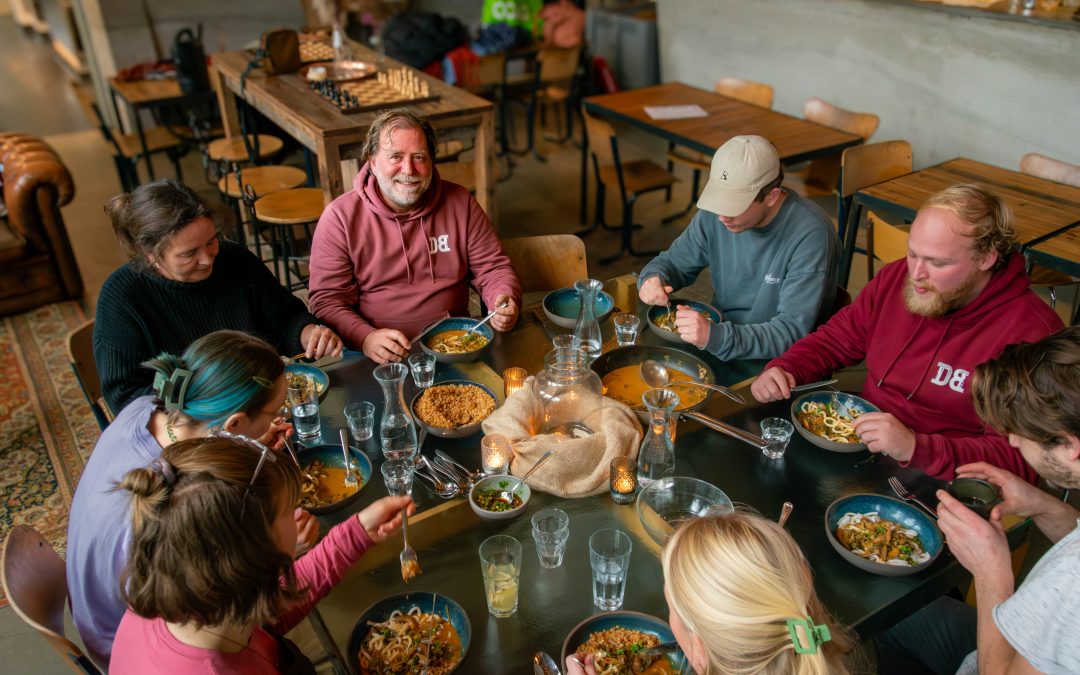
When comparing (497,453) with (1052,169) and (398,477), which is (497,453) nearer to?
(398,477)

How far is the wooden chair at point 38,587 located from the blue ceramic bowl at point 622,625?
1.03 meters

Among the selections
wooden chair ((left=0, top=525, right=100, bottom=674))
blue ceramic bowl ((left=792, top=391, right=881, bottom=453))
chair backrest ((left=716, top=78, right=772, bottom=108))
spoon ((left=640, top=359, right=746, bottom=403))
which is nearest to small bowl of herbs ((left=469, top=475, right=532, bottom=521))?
spoon ((left=640, top=359, right=746, bottom=403))

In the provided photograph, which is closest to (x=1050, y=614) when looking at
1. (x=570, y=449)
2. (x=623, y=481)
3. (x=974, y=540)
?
(x=974, y=540)

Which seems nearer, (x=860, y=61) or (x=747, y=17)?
Result: (x=860, y=61)

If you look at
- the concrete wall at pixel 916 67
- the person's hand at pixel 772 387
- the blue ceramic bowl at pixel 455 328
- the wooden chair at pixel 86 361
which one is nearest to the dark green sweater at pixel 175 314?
the wooden chair at pixel 86 361

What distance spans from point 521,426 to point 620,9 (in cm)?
732

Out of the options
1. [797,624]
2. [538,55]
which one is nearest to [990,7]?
[538,55]

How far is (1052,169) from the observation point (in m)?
4.13

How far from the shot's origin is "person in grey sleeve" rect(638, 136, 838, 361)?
7.92 feet

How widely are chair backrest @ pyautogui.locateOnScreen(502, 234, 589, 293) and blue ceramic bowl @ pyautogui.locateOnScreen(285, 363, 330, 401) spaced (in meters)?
1.12

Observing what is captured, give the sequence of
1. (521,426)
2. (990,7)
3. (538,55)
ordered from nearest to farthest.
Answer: (521,426) → (990,7) → (538,55)

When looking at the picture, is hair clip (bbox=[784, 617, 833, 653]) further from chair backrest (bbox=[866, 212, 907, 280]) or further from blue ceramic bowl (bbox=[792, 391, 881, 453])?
chair backrest (bbox=[866, 212, 907, 280])

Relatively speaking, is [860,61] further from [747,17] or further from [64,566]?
[64,566]

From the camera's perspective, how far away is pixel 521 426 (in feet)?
6.30
